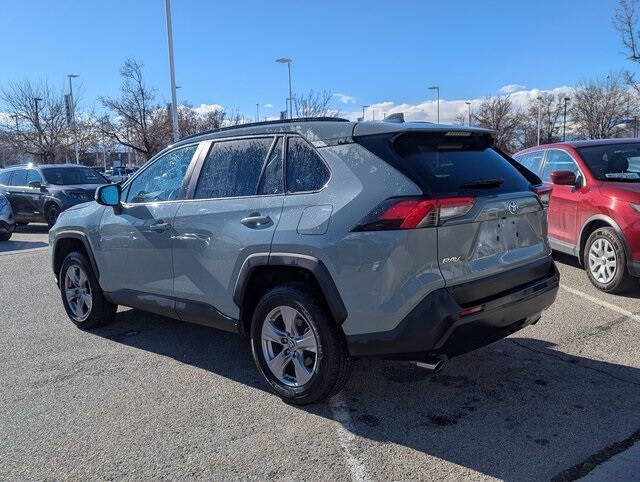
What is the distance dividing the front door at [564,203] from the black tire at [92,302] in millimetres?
5135

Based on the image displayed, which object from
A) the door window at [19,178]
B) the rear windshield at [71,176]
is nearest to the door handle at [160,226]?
the rear windshield at [71,176]

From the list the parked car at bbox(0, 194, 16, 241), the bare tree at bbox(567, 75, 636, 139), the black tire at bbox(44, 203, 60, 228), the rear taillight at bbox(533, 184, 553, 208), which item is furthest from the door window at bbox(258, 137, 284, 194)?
the bare tree at bbox(567, 75, 636, 139)

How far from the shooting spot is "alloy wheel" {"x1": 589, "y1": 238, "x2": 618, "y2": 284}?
19.6 ft

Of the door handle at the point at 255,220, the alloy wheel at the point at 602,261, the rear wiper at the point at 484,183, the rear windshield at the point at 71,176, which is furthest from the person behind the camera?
the rear windshield at the point at 71,176

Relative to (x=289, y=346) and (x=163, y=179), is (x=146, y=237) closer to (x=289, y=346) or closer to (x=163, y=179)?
(x=163, y=179)

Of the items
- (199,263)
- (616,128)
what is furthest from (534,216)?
(616,128)

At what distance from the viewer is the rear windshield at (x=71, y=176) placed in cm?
1436

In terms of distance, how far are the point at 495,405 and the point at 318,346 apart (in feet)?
3.99

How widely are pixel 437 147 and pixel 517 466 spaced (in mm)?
1855

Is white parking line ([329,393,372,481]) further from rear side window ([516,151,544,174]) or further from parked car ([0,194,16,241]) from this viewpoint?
parked car ([0,194,16,241])

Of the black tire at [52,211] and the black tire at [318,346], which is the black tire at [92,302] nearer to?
the black tire at [318,346]

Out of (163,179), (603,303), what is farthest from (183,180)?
(603,303)

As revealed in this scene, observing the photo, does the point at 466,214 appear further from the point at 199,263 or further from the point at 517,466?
→ the point at 199,263

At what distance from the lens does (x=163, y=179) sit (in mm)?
4555
